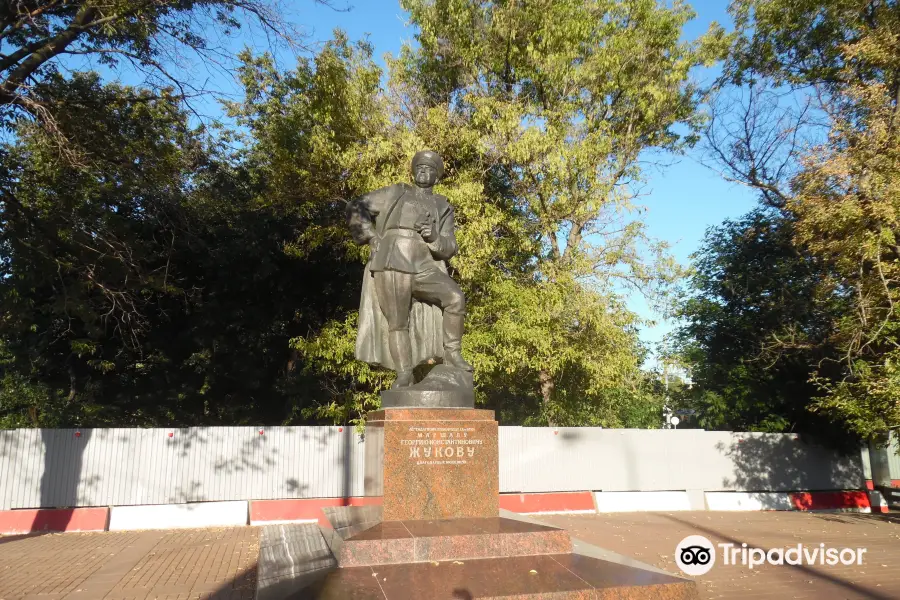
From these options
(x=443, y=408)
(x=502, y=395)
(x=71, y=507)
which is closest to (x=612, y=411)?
(x=502, y=395)

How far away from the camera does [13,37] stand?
428 inches

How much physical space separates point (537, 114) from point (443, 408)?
10.7m

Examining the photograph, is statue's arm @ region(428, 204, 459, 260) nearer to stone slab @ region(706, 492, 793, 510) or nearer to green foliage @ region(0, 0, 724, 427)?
green foliage @ region(0, 0, 724, 427)

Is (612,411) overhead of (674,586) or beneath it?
overhead

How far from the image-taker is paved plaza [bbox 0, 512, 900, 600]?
22.2 ft

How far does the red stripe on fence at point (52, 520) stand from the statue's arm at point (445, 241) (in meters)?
9.08

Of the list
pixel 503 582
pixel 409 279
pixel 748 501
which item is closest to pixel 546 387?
pixel 748 501

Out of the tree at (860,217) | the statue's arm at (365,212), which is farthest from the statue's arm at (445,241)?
the tree at (860,217)

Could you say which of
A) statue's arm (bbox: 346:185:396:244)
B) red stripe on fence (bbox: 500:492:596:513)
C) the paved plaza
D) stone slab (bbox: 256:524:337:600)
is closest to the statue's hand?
statue's arm (bbox: 346:185:396:244)

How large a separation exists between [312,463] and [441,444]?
850 centimetres

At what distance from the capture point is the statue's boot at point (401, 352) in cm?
645

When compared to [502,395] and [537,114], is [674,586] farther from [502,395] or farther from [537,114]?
[502,395]

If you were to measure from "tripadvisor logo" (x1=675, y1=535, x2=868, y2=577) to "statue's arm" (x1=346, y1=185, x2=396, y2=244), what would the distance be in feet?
17.6

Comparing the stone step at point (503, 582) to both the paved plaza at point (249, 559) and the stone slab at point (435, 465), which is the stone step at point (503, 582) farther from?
the paved plaza at point (249, 559)
